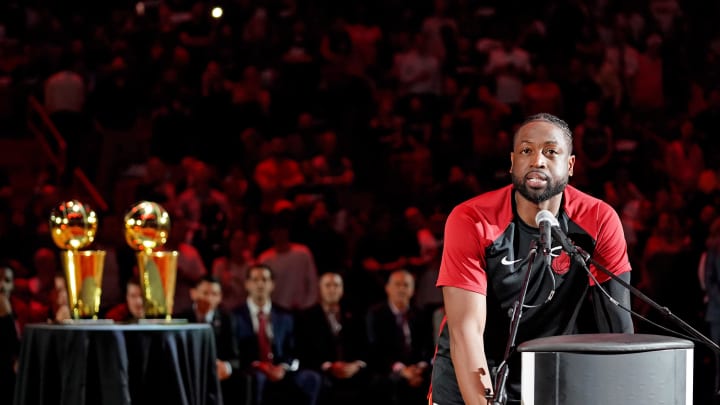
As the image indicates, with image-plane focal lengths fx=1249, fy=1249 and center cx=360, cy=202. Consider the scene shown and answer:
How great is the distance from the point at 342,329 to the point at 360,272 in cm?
86

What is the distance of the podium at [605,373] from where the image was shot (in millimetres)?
3533

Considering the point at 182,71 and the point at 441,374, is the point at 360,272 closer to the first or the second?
the point at 182,71

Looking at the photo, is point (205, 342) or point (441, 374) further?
point (205, 342)

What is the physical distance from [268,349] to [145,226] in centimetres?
363

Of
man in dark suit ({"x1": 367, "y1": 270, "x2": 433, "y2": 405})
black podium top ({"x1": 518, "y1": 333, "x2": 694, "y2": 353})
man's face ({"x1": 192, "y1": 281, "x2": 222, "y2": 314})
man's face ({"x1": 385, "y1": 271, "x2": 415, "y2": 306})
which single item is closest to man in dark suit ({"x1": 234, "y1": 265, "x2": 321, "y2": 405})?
man's face ({"x1": 192, "y1": 281, "x2": 222, "y2": 314})

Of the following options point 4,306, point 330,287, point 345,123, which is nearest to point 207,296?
point 330,287

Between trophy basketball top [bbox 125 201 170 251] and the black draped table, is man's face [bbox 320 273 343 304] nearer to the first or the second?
trophy basketball top [bbox 125 201 170 251]

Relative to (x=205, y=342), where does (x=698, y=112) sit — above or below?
above

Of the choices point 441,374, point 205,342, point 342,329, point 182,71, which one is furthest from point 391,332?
point 441,374

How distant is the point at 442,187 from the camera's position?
13.0m

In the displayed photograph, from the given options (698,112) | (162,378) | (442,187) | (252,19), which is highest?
(252,19)

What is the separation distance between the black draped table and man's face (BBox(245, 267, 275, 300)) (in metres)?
3.56

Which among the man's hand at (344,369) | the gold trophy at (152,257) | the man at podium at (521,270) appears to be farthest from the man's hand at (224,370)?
the man at podium at (521,270)

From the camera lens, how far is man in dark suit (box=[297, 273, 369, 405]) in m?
10.6
